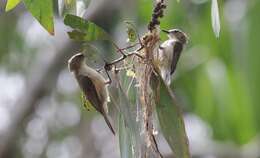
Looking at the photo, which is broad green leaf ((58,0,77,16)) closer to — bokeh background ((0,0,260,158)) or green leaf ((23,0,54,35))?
green leaf ((23,0,54,35))

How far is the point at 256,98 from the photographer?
263 cm

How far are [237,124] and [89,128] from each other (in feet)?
2.91

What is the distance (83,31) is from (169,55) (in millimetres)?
125

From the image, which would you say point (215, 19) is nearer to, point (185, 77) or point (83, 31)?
point (83, 31)

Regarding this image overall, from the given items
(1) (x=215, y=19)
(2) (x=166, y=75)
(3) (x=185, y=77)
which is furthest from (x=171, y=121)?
(3) (x=185, y=77)

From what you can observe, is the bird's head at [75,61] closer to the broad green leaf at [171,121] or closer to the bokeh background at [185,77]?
the broad green leaf at [171,121]

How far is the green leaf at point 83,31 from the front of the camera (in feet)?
3.11

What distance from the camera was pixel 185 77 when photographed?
3178mm

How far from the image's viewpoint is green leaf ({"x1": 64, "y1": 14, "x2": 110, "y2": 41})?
0.95m

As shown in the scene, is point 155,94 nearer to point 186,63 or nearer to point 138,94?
point 138,94

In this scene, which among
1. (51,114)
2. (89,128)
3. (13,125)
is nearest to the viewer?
(13,125)

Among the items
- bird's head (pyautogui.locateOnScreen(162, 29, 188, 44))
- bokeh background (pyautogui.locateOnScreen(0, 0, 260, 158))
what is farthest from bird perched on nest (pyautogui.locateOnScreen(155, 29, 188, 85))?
bokeh background (pyautogui.locateOnScreen(0, 0, 260, 158))

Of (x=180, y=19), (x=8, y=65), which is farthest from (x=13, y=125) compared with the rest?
(x=8, y=65)

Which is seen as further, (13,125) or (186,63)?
(186,63)
